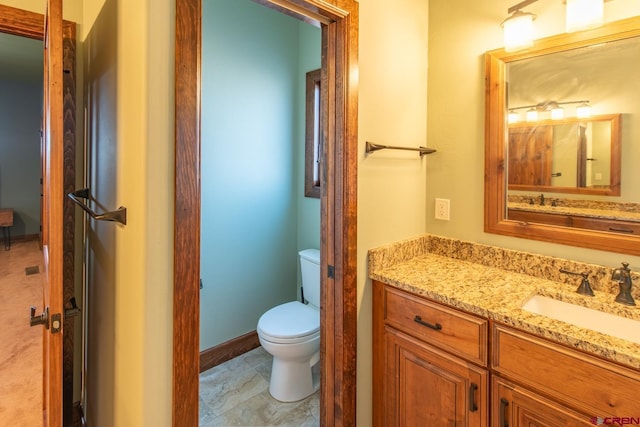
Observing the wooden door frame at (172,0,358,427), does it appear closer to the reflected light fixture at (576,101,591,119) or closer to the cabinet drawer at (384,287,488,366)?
the cabinet drawer at (384,287,488,366)

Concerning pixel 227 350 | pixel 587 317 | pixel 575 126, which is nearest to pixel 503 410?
pixel 587 317

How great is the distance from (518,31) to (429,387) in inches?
58.5

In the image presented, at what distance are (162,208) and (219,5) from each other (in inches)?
72.7

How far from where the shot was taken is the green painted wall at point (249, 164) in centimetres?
227

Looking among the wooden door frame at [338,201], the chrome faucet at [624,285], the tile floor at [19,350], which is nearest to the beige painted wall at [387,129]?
the wooden door frame at [338,201]

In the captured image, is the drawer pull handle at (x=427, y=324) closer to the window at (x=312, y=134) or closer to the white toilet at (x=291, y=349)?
the white toilet at (x=291, y=349)

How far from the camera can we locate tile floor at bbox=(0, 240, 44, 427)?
6.22ft

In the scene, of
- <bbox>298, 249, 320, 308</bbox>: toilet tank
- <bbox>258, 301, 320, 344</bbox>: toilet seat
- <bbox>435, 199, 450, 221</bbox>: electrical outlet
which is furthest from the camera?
Answer: <bbox>298, 249, 320, 308</bbox>: toilet tank

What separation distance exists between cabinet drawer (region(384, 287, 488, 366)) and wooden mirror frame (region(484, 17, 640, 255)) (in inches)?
22.1

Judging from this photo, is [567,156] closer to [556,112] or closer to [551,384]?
[556,112]

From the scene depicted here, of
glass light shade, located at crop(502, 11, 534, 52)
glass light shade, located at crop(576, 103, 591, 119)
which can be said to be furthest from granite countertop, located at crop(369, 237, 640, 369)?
glass light shade, located at crop(502, 11, 534, 52)

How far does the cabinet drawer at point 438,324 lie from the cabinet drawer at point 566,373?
0.19ft

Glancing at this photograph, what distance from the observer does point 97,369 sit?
1.52 metres

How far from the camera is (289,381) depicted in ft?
6.70
